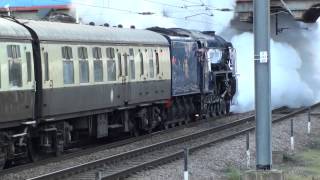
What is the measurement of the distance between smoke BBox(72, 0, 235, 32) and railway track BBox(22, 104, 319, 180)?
18781mm

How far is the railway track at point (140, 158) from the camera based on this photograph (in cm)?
1295

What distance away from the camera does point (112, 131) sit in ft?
63.2

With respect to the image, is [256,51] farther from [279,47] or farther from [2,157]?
[279,47]

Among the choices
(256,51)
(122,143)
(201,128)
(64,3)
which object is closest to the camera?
(256,51)

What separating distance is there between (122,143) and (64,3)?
31937mm

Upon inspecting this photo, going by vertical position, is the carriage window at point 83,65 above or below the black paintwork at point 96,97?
above

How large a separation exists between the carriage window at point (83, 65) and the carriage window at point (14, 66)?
2631 mm

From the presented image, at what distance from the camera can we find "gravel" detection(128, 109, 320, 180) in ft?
43.6

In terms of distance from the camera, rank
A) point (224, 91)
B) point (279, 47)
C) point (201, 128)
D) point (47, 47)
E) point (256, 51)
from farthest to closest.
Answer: point (279, 47) → point (224, 91) → point (201, 128) → point (47, 47) → point (256, 51)

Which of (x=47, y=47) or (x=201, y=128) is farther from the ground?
(x=47, y=47)

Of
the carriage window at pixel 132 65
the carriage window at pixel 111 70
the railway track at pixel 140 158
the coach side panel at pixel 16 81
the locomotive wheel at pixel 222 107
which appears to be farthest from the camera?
the locomotive wheel at pixel 222 107

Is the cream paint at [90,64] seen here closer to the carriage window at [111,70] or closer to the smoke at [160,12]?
the carriage window at [111,70]

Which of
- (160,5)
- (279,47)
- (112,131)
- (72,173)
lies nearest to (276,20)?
(279,47)

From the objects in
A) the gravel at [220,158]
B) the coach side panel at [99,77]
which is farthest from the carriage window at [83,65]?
the gravel at [220,158]
